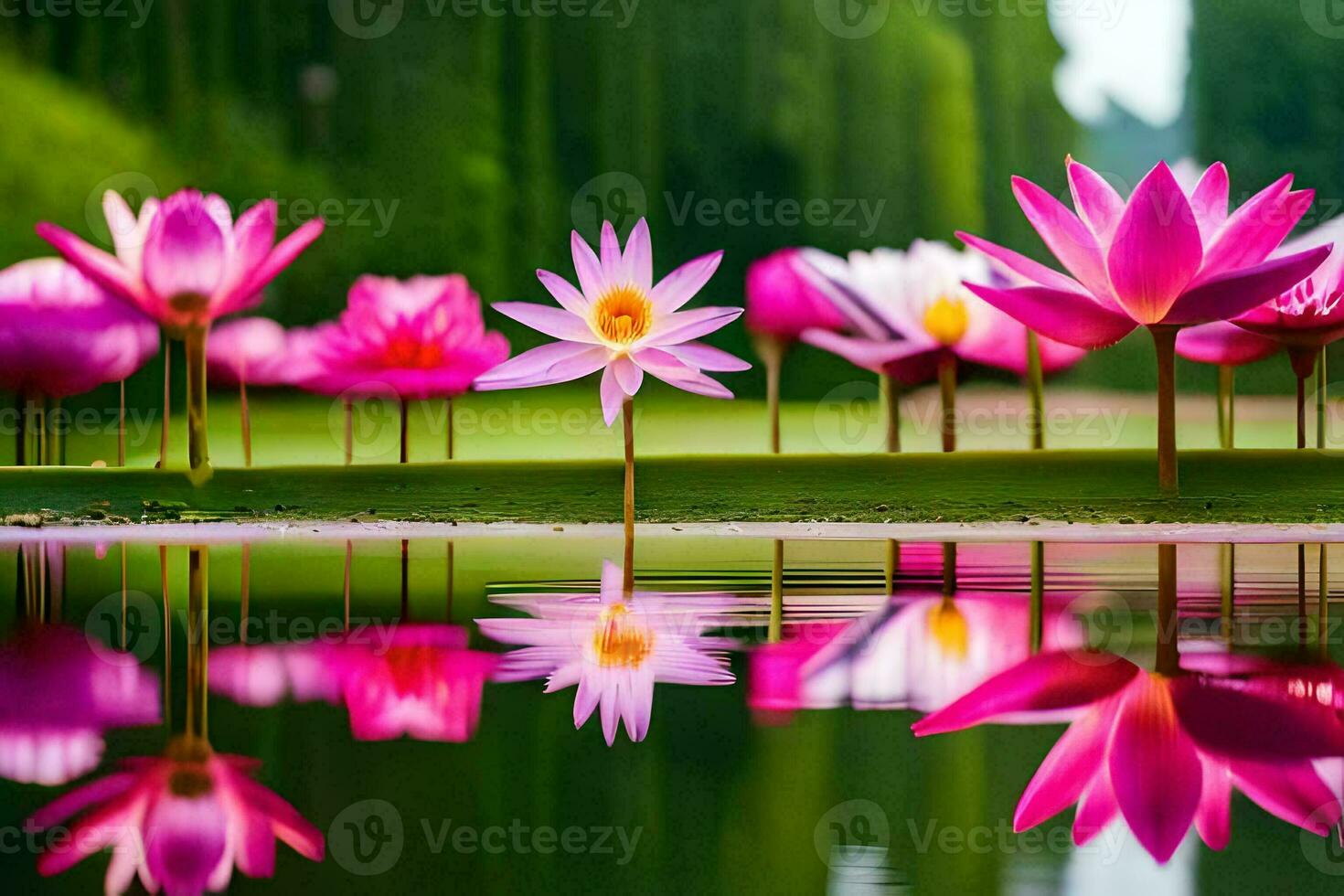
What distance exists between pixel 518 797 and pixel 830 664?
1.03ft

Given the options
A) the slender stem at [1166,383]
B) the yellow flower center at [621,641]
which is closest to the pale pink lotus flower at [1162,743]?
the yellow flower center at [621,641]

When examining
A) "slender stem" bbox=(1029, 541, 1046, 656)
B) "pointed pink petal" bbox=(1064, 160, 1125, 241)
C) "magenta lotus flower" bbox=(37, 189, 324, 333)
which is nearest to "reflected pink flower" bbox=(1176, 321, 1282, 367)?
"pointed pink petal" bbox=(1064, 160, 1125, 241)

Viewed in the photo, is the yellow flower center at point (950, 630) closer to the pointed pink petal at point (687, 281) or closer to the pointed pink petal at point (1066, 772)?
the pointed pink petal at point (1066, 772)

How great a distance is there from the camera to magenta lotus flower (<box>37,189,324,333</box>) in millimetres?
2199

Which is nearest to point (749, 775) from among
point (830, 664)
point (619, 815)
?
point (619, 815)

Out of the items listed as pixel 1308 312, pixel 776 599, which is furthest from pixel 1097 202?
pixel 776 599

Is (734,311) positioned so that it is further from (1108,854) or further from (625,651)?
(1108,854)

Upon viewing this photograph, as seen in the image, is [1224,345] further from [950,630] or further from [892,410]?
[950,630]

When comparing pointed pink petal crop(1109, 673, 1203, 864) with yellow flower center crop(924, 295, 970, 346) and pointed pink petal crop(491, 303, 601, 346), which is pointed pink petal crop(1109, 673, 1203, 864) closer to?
Answer: pointed pink petal crop(491, 303, 601, 346)

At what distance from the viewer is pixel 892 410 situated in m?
2.25

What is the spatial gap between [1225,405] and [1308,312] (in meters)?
0.23

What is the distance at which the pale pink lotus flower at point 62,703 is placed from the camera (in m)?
0.56

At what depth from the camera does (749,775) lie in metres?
0.53

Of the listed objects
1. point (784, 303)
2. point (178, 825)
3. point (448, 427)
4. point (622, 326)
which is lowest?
point (178, 825)
